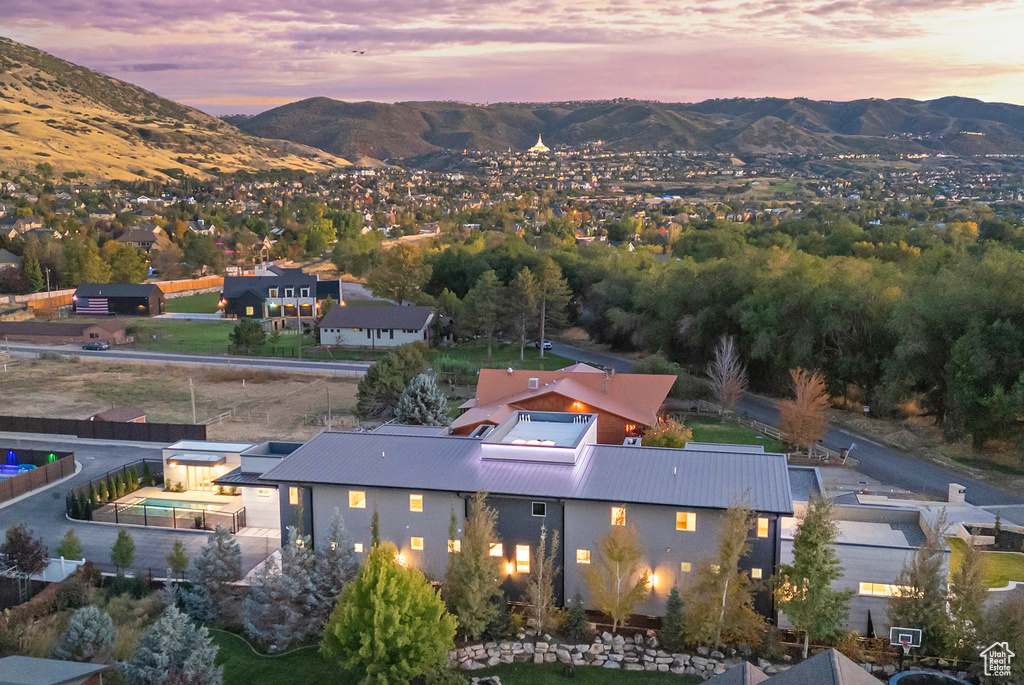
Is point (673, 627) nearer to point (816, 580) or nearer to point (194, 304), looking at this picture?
point (816, 580)

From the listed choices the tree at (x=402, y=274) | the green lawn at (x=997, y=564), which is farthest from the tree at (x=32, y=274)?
the green lawn at (x=997, y=564)

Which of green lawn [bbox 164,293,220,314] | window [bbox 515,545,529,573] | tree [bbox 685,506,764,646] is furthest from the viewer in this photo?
green lawn [bbox 164,293,220,314]

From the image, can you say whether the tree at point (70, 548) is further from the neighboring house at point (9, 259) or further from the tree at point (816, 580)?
the neighboring house at point (9, 259)

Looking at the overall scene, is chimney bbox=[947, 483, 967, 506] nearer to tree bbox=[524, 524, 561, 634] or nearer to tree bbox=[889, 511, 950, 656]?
tree bbox=[889, 511, 950, 656]

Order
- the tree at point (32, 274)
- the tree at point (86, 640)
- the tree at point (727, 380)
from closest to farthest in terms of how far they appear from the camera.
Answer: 1. the tree at point (86, 640)
2. the tree at point (727, 380)
3. the tree at point (32, 274)

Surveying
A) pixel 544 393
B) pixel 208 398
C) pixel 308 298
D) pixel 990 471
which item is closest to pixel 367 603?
pixel 544 393

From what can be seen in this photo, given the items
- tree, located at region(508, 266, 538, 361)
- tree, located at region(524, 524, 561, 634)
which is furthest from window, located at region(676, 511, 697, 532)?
tree, located at region(508, 266, 538, 361)

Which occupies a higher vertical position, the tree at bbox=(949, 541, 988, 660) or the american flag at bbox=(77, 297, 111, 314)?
the tree at bbox=(949, 541, 988, 660)
